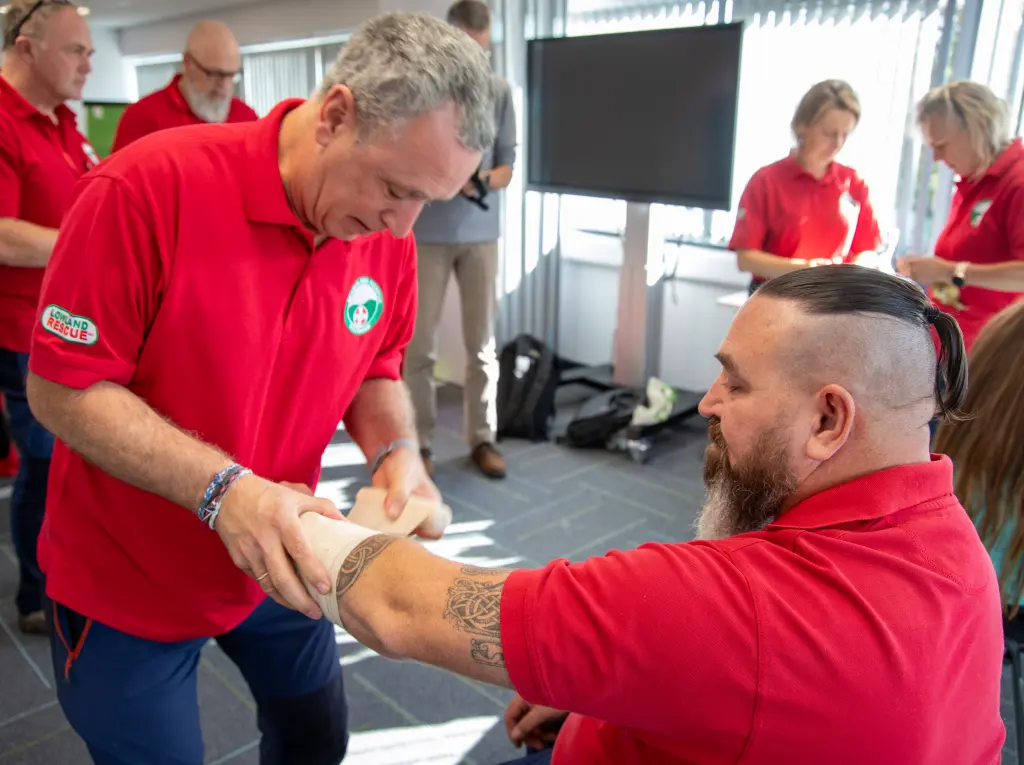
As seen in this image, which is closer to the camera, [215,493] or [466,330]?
[215,493]

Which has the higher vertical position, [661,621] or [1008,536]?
[661,621]

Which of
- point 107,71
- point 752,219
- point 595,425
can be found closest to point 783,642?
point 752,219

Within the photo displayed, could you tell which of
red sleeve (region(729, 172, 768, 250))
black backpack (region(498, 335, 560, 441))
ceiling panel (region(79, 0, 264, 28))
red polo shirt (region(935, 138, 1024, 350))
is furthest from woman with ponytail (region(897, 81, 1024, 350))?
ceiling panel (region(79, 0, 264, 28))

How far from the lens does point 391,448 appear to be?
1355mm

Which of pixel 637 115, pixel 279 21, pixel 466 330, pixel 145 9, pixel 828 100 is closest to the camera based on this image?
pixel 828 100

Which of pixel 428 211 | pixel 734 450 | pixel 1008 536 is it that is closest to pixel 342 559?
pixel 734 450

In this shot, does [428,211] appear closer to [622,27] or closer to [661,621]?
[622,27]

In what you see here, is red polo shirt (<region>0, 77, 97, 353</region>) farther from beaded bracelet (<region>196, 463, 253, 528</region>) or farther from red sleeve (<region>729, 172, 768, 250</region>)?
red sleeve (<region>729, 172, 768, 250</region>)

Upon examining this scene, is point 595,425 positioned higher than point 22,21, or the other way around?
point 22,21

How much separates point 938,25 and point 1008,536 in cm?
276

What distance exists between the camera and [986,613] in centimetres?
87

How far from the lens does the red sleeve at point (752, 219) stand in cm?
310

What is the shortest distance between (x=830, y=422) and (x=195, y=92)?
2.89 m

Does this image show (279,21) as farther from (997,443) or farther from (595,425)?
(997,443)
